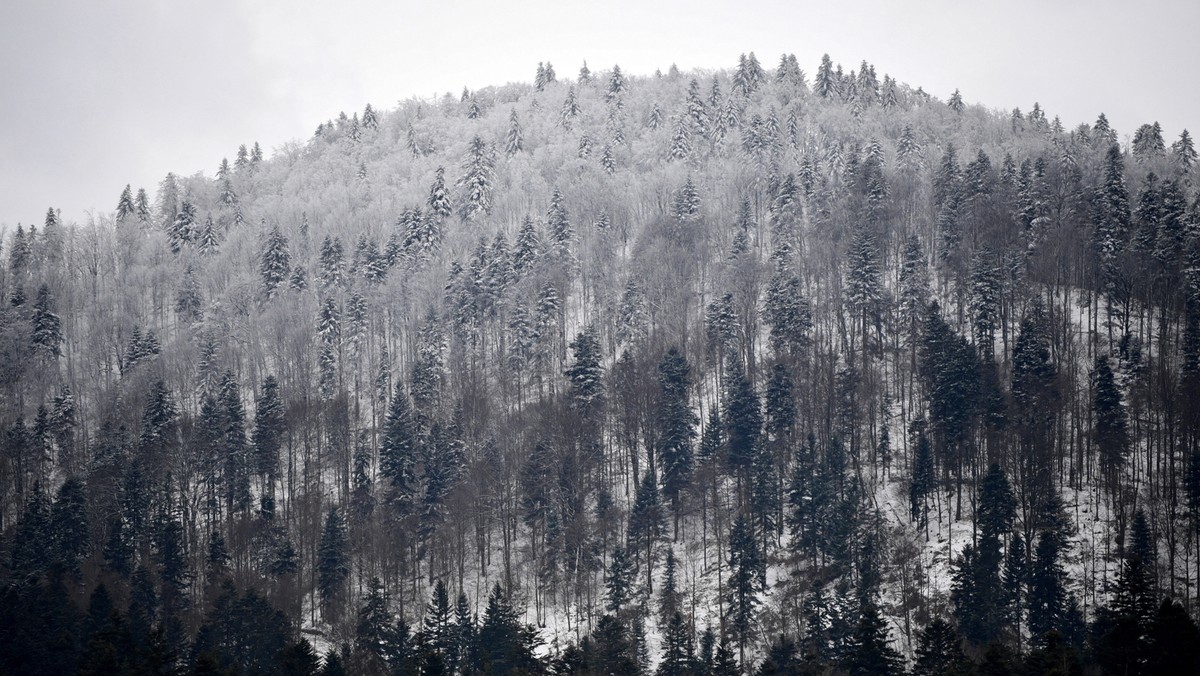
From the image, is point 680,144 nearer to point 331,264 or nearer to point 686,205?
point 686,205

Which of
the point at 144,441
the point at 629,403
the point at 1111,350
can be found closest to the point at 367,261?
the point at 144,441

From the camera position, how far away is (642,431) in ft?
274

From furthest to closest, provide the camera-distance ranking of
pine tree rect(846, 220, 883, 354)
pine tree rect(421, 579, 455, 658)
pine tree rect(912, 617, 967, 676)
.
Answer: pine tree rect(846, 220, 883, 354)
pine tree rect(421, 579, 455, 658)
pine tree rect(912, 617, 967, 676)

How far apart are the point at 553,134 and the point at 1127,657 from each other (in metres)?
137

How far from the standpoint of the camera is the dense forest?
58656 millimetres

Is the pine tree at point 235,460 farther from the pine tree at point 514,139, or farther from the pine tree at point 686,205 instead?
the pine tree at point 514,139

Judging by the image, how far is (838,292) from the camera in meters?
97.1

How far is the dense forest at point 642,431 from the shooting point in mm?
58656

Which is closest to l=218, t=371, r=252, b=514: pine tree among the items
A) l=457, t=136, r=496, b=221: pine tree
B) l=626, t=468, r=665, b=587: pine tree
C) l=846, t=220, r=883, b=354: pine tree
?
l=626, t=468, r=665, b=587: pine tree

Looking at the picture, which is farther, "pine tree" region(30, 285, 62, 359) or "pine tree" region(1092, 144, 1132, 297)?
"pine tree" region(30, 285, 62, 359)

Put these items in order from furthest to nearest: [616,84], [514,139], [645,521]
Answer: [616,84] → [514,139] → [645,521]

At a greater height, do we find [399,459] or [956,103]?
[956,103]

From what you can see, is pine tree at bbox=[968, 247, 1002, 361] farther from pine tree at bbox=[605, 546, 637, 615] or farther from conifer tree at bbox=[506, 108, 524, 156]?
conifer tree at bbox=[506, 108, 524, 156]

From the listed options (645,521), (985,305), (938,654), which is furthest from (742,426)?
(938,654)
